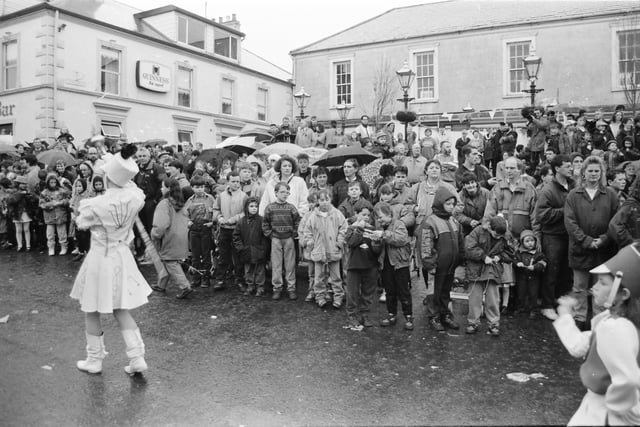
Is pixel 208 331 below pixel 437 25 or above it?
below

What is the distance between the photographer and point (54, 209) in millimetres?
11445

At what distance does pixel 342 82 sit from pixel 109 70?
1278cm

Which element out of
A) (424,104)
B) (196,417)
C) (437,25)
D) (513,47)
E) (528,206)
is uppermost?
(437,25)

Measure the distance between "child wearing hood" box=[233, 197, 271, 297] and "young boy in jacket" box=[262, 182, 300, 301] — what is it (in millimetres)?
169

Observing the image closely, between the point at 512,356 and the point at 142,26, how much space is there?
2706cm

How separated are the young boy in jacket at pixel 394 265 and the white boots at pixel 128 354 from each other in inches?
119

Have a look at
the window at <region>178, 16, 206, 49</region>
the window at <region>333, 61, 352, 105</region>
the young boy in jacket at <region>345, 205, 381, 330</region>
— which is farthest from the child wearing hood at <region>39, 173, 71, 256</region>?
the window at <region>333, 61, 352, 105</region>

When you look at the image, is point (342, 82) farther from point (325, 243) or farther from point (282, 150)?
point (325, 243)

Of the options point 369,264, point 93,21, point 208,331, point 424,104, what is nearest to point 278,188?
point 369,264

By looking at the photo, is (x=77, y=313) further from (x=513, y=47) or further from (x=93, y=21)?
(x=513, y=47)

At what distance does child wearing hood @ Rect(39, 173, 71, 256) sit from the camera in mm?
11430

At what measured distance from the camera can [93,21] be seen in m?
23.6

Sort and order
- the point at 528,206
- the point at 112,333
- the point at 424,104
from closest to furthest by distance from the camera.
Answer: the point at 112,333 < the point at 528,206 < the point at 424,104

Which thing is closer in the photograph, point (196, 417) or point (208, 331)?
point (196, 417)
